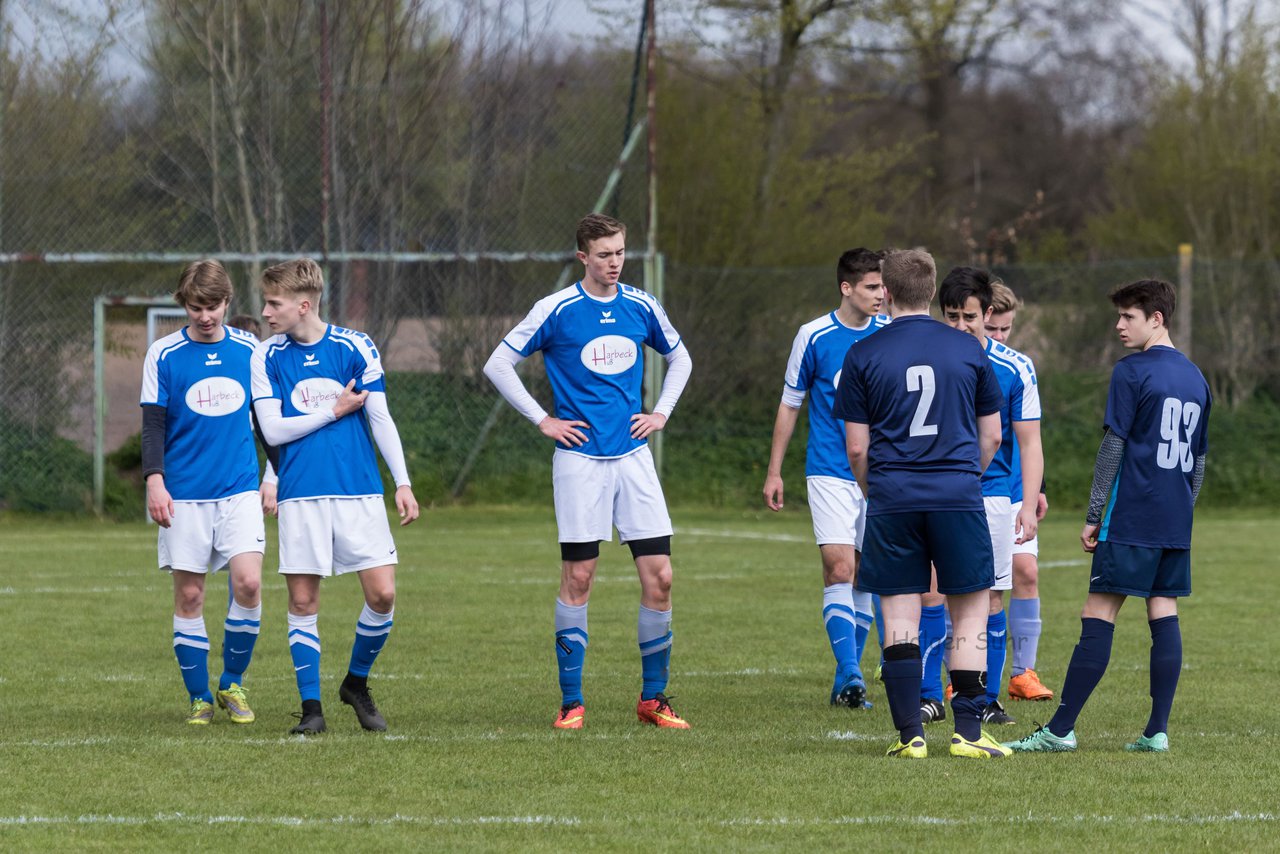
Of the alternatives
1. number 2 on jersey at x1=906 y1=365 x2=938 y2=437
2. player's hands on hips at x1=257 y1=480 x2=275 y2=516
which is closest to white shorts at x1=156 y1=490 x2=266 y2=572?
player's hands on hips at x1=257 y1=480 x2=275 y2=516

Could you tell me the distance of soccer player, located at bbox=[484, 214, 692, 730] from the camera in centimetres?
704

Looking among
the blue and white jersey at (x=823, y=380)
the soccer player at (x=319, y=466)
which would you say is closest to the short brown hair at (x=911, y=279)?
the blue and white jersey at (x=823, y=380)

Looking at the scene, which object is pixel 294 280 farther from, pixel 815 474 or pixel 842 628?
pixel 842 628

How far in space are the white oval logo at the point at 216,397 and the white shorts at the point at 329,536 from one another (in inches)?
25.5

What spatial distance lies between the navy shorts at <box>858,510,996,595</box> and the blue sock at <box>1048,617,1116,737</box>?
0.49 m

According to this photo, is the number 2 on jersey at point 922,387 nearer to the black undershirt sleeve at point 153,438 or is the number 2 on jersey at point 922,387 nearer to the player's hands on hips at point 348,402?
the player's hands on hips at point 348,402

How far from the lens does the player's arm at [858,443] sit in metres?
6.10

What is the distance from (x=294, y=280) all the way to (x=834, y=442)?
2595mm

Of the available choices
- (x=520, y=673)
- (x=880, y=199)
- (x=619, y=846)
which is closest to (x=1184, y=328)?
(x=880, y=199)

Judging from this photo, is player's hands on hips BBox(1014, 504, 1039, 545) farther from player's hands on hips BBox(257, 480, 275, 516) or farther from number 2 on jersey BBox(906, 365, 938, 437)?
player's hands on hips BBox(257, 480, 275, 516)

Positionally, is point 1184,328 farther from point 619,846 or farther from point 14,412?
point 619,846

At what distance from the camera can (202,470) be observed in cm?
719

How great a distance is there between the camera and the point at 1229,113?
977 inches

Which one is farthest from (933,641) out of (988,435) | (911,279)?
(911,279)
